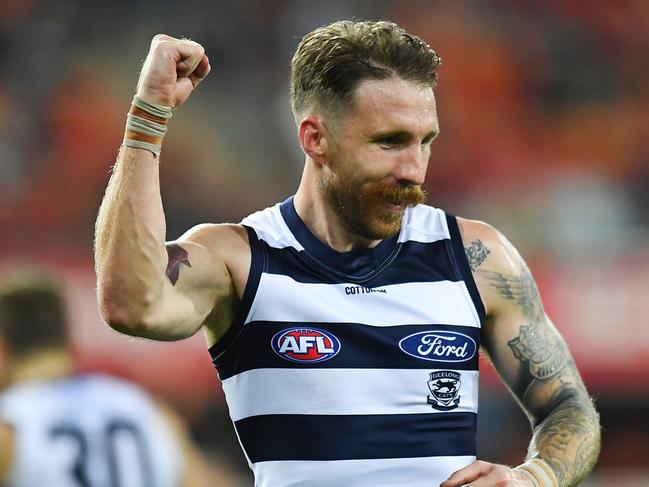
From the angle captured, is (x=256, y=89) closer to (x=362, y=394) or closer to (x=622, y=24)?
(x=622, y=24)

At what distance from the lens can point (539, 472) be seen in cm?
299

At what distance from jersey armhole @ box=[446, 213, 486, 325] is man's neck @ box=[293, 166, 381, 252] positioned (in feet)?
0.70

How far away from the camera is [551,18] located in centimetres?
1145

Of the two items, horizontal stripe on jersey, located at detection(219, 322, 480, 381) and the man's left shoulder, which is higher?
the man's left shoulder

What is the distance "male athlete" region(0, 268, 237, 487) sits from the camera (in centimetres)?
423

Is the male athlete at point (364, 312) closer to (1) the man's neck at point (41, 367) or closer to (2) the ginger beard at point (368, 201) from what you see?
(2) the ginger beard at point (368, 201)

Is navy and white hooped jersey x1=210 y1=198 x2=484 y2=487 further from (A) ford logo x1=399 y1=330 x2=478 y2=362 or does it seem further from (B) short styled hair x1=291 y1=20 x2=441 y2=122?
(B) short styled hair x1=291 y1=20 x2=441 y2=122

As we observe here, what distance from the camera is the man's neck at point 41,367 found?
4492 millimetres

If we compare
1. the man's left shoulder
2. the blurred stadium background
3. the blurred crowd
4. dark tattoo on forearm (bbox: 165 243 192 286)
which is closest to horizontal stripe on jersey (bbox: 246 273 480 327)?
the man's left shoulder

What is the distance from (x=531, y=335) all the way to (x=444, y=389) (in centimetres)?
32

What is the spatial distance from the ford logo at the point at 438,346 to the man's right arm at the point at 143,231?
2.06ft

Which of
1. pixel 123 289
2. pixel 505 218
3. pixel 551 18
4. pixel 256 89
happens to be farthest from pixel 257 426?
pixel 551 18

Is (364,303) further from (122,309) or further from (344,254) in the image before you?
(122,309)

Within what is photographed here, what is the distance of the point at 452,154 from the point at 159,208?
760 centimetres
